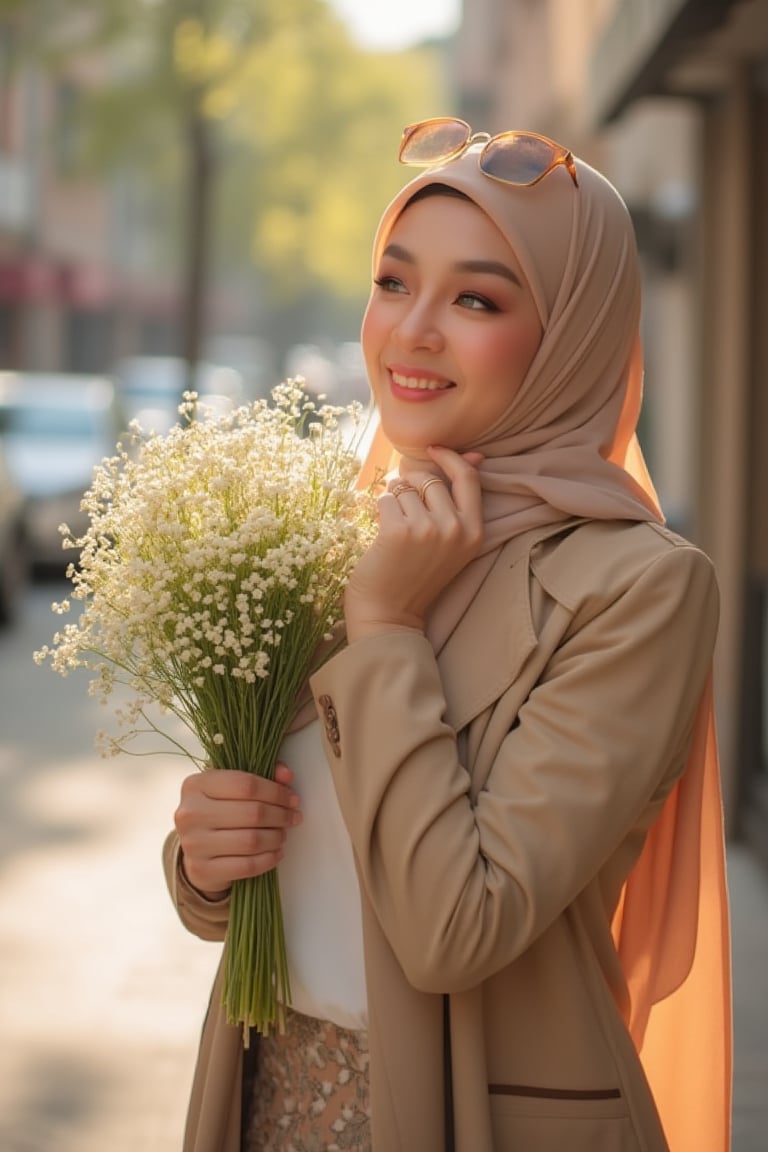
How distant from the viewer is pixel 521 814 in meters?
1.88

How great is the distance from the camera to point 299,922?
7.04ft

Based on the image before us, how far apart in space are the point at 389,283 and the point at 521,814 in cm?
74

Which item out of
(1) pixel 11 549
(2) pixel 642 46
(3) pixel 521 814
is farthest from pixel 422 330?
(1) pixel 11 549

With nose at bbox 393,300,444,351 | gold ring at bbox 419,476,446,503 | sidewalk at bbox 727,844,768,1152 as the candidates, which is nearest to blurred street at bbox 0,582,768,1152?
sidewalk at bbox 727,844,768,1152

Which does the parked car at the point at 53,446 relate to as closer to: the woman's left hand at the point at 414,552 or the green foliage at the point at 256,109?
the green foliage at the point at 256,109

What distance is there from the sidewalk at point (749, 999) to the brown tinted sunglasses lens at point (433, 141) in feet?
9.30

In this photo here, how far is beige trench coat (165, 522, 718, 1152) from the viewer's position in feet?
6.13

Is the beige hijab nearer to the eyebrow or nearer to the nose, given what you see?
the eyebrow

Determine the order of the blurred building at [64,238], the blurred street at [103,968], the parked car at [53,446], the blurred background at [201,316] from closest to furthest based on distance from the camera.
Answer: the blurred street at [103,968]
the blurred background at [201,316]
the parked car at [53,446]
the blurred building at [64,238]

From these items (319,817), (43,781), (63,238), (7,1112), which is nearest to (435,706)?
(319,817)

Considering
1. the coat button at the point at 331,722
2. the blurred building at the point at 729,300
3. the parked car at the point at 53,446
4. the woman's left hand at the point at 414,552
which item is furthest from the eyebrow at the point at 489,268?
the parked car at the point at 53,446

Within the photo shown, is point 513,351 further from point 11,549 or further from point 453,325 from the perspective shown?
point 11,549

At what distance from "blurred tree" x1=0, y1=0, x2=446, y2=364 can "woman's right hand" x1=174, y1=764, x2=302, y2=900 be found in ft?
63.7

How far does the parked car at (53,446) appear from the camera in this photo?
50.2ft
